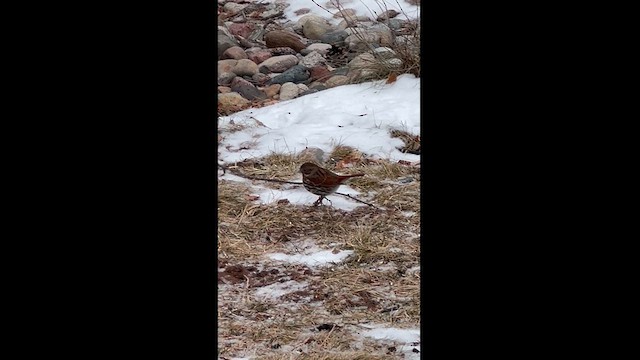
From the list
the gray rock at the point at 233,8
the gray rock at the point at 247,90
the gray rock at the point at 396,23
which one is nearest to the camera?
the gray rock at the point at 247,90

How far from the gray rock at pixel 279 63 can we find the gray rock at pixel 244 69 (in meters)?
0.10

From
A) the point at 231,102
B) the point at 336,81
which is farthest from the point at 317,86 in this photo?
the point at 231,102

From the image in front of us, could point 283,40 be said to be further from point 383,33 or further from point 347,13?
point 383,33

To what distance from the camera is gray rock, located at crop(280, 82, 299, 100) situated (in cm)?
584

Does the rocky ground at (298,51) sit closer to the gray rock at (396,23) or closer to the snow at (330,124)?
the gray rock at (396,23)

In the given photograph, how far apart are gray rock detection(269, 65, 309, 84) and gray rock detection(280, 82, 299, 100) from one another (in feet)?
0.56

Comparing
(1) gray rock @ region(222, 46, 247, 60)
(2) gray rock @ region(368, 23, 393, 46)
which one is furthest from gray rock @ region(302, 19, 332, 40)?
(2) gray rock @ region(368, 23, 393, 46)

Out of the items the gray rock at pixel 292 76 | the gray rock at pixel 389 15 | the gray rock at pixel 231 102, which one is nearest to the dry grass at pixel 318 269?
the gray rock at pixel 231 102

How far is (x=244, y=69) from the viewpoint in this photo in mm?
6422

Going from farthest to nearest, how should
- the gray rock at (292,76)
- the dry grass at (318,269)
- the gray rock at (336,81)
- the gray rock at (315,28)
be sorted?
the gray rock at (315,28)
the gray rock at (292,76)
the gray rock at (336,81)
the dry grass at (318,269)

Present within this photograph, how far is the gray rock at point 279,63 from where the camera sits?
6.47m
